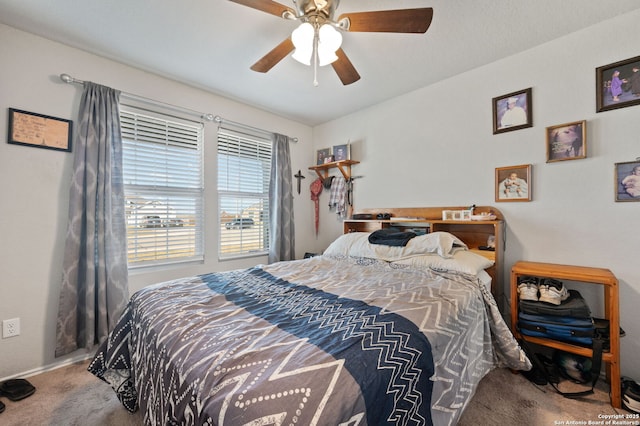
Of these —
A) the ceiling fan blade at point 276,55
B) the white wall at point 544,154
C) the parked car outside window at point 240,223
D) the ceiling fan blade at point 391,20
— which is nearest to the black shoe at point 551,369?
the white wall at point 544,154

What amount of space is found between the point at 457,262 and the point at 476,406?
34.0 inches

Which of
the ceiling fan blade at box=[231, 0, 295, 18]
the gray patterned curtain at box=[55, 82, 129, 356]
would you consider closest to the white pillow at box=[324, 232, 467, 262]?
the ceiling fan blade at box=[231, 0, 295, 18]

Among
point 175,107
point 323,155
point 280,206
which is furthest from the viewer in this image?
point 323,155

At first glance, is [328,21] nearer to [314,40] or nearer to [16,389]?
[314,40]

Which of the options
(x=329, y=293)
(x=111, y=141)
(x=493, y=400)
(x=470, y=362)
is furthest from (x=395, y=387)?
(x=111, y=141)

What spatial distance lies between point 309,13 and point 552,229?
231cm

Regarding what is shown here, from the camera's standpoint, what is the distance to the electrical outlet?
1778 millimetres

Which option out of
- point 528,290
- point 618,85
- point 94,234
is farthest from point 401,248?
point 94,234

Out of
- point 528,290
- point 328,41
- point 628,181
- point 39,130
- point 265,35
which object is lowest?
point 528,290

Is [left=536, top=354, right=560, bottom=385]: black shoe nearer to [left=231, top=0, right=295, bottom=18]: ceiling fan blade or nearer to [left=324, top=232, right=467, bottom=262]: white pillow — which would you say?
[left=324, top=232, right=467, bottom=262]: white pillow

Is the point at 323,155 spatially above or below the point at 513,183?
above

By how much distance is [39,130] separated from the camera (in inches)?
74.4

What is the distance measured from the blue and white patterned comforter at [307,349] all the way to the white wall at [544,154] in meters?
0.90

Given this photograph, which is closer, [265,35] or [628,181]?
[628,181]
